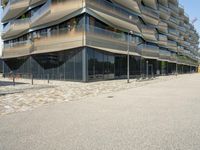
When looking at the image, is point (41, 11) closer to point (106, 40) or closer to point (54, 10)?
point (54, 10)

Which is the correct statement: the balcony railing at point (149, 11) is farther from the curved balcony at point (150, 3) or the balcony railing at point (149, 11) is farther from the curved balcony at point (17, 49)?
the curved balcony at point (17, 49)

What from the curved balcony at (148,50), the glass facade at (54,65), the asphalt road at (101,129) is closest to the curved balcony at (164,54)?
the curved balcony at (148,50)

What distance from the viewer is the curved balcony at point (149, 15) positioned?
50344 mm

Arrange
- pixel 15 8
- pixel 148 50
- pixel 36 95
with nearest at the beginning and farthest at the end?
pixel 36 95 < pixel 15 8 < pixel 148 50

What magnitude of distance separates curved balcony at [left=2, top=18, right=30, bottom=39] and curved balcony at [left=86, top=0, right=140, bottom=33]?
42.8 feet

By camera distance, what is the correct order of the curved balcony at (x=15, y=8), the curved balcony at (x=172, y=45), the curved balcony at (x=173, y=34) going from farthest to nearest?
the curved balcony at (x=173, y=34)
the curved balcony at (x=172, y=45)
the curved balcony at (x=15, y=8)

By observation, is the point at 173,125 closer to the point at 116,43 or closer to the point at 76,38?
the point at 76,38

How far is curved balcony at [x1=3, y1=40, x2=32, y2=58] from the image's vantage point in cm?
Result: 3988

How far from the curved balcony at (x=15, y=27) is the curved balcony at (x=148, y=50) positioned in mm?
19241

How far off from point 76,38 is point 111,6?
26.8ft

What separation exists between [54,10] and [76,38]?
5411mm

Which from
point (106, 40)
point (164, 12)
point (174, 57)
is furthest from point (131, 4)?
point (174, 57)

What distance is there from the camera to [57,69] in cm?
3444

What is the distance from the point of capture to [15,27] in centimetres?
4319
